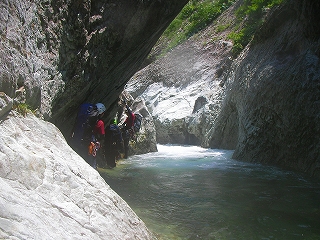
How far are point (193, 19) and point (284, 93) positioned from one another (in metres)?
23.1

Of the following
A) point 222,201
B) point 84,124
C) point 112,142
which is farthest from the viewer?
point 112,142

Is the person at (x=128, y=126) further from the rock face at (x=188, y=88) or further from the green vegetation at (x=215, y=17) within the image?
the green vegetation at (x=215, y=17)

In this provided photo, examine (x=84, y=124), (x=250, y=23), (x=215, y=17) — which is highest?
(x=215, y=17)

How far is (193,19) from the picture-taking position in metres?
31.2

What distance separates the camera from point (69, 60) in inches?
241

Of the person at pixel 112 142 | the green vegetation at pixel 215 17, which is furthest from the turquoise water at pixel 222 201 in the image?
the green vegetation at pixel 215 17

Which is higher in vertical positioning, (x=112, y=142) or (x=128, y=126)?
(x=128, y=126)

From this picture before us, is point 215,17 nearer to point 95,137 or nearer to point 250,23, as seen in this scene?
point 250,23

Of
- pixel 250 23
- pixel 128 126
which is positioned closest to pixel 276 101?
pixel 128 126

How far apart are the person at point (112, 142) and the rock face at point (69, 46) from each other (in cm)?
107

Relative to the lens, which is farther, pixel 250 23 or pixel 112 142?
pixel 250 23

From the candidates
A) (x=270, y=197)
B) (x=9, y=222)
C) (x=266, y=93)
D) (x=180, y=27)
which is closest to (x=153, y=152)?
(x=266, y=93)

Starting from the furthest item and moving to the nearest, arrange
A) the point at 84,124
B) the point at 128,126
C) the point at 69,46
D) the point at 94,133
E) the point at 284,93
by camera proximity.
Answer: the point at 128,126 → the point at 284,93 → the point at 94,133 → the point at 84,124 → the point at 69,46

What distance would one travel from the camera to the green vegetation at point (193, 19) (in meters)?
29.1
